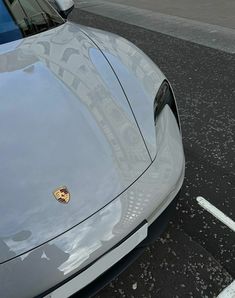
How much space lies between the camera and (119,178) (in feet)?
5.19

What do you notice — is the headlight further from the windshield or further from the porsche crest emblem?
the windshield

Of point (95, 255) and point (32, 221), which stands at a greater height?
point (32, 221)

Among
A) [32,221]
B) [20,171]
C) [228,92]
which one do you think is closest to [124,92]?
[20,171]

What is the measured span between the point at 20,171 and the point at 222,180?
1503 millimetres

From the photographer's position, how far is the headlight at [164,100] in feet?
6.43

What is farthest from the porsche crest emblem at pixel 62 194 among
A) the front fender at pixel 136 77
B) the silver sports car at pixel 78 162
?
the front fender at pixel 136 77

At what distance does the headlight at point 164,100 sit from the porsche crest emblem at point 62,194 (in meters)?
0.64

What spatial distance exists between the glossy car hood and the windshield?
237 millimetres

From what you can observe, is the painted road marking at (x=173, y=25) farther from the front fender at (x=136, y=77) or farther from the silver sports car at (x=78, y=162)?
the silver sports car at (x=78, y=162)

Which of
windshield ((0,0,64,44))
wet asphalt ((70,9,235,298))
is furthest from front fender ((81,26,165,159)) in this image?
wet asphalt ((70,9,235,298))

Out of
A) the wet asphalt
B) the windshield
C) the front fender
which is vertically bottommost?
the wet asphalt

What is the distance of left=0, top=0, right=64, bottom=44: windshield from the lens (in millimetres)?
2346

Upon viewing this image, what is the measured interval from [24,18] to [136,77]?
920mm

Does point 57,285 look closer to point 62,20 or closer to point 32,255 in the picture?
point 32,255
